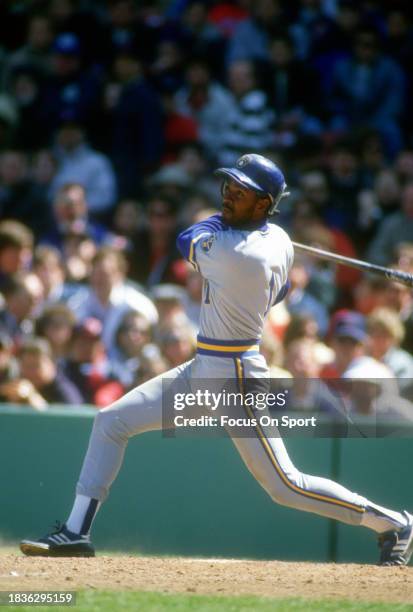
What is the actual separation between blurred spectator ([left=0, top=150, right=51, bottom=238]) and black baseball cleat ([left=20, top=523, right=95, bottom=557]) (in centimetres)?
582

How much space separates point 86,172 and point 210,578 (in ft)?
20.6

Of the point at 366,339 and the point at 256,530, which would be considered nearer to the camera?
the point at 256,530

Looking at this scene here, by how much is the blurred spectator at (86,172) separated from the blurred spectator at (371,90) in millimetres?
2183

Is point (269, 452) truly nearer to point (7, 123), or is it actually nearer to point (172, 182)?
point (172, 182)

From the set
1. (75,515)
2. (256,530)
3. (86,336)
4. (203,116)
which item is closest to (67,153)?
(203,116)

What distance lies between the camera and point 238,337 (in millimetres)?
6117

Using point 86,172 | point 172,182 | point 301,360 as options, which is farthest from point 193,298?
point 86,172

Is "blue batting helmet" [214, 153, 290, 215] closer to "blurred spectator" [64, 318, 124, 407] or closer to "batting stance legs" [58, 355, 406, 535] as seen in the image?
"batting stance legs" [58, 355, 406, 535]

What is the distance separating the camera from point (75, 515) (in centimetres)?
629

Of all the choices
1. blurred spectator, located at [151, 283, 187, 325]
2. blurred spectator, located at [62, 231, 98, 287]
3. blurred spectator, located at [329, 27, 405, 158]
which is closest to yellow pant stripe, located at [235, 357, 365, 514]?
blurred spectator, located at [151, 283, 187, 325]

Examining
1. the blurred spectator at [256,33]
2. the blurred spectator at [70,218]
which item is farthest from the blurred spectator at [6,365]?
the blurred spectator at [256,33]

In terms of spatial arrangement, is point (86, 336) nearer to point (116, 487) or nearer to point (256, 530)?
point (116, 487)

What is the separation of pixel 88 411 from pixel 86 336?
1172mm

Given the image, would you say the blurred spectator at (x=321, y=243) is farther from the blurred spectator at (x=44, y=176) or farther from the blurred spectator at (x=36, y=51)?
the blurred spectator at (x=36, y=51)
